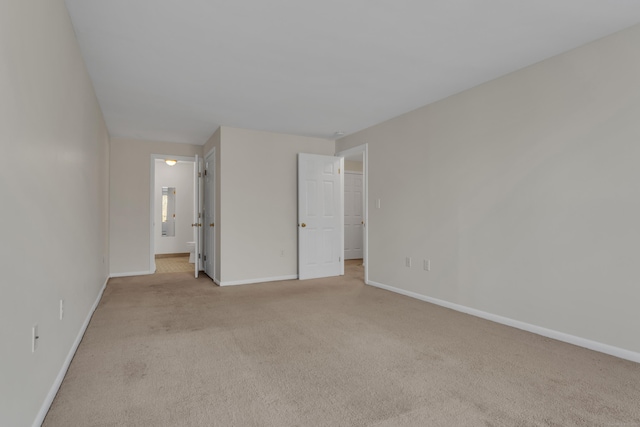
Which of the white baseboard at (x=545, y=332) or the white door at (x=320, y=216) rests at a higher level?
the white door at (x=320, y=216)

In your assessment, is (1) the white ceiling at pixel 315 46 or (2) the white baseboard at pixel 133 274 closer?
(1) the white ceiling at pixel 315 46

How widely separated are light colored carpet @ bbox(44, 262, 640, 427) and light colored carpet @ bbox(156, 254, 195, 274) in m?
2.98

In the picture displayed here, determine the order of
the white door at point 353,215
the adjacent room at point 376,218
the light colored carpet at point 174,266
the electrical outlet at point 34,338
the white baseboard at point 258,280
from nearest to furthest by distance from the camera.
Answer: the electrical outlet at point 34,338
the adjacent room at point 376,218
the white baseboard at point 258,280
the light colored carpet at point 174,266
the white door at point 353,215

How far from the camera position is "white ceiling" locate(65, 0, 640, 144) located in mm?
2312

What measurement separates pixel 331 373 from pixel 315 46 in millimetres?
2437

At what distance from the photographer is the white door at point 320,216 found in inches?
223

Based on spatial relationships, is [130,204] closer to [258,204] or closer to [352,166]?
[258,204]

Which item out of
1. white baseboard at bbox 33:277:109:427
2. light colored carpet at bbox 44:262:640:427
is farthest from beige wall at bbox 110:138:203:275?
white baseboard at bbox 33:277:109:427

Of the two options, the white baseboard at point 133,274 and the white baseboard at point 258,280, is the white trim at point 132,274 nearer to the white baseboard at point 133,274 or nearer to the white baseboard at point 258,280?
the white baseboard at point 133,274

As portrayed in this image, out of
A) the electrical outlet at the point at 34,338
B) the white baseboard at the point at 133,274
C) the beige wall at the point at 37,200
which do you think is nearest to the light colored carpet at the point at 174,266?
the white baseboard at the point at 133,274

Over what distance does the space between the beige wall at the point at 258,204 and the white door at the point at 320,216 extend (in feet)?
0.49

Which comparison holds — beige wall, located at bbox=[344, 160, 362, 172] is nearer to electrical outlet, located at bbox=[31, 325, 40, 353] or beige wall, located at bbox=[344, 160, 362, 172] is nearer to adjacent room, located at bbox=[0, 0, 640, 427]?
adjacent room, located at bbox=[0, 0, 640, 427]

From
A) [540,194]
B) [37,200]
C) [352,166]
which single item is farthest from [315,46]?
[352,166]

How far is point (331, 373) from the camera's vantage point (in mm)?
2289
